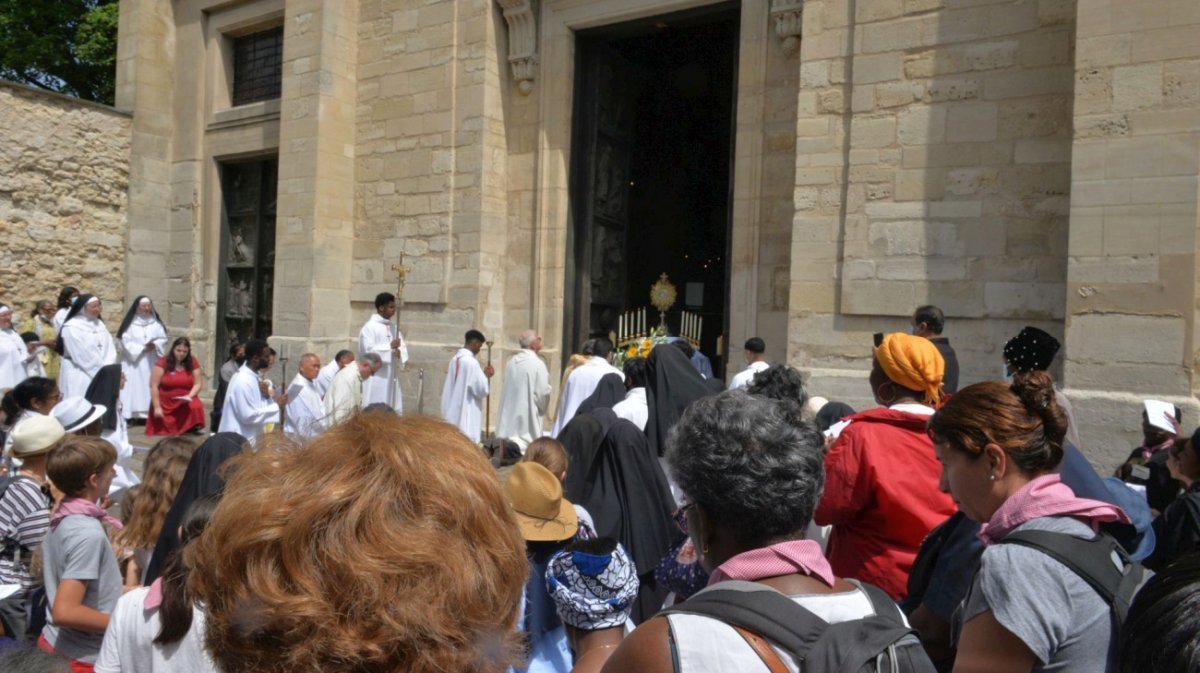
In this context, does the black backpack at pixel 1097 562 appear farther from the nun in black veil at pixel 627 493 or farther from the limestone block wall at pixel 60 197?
the limestone block wall at pixel 60 197

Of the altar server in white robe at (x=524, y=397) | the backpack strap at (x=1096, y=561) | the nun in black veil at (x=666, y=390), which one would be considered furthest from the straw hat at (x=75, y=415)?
the altar server in white robe at (x=524, y=397)

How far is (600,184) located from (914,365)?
940cm

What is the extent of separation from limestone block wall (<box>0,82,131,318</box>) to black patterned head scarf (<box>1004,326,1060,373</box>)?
14.5 metres

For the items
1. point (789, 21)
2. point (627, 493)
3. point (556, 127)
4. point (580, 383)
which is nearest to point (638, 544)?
point (627, 493)

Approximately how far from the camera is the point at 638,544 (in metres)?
3.95

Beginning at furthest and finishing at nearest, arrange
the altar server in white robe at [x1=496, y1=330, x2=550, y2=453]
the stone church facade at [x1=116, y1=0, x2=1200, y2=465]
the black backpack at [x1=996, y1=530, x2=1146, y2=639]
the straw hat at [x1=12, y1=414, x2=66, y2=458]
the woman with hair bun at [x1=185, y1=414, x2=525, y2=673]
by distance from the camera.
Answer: the altar server in white robe at [x1=496, y1=330, x2=550, y2=453]
the stone church facade at [x1=116, y1=0, x2=1200, y2=465]
the straw hat at [x1=12, y1=414, x2=66, y2=458]
the black backpack at [x1=996, y1=530, x2=1146, y2=639]
the woman with hair bun at [x1=185, y1=414, x2=525, y2=673]

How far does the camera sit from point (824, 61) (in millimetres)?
8883

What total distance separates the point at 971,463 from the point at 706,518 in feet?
2.60

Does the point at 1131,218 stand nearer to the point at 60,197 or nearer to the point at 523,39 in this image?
the point at 523,39

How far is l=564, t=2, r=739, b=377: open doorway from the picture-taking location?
465 inches

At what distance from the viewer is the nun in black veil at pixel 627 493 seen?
395 cm

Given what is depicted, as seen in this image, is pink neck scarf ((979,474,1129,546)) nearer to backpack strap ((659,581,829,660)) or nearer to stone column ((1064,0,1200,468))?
backpack strap ((659,581,829,660))

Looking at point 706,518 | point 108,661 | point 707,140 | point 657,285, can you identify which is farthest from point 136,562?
point 707,140

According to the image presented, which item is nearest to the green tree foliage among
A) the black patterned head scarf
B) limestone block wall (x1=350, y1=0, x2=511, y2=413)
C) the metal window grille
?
the metal window grille
